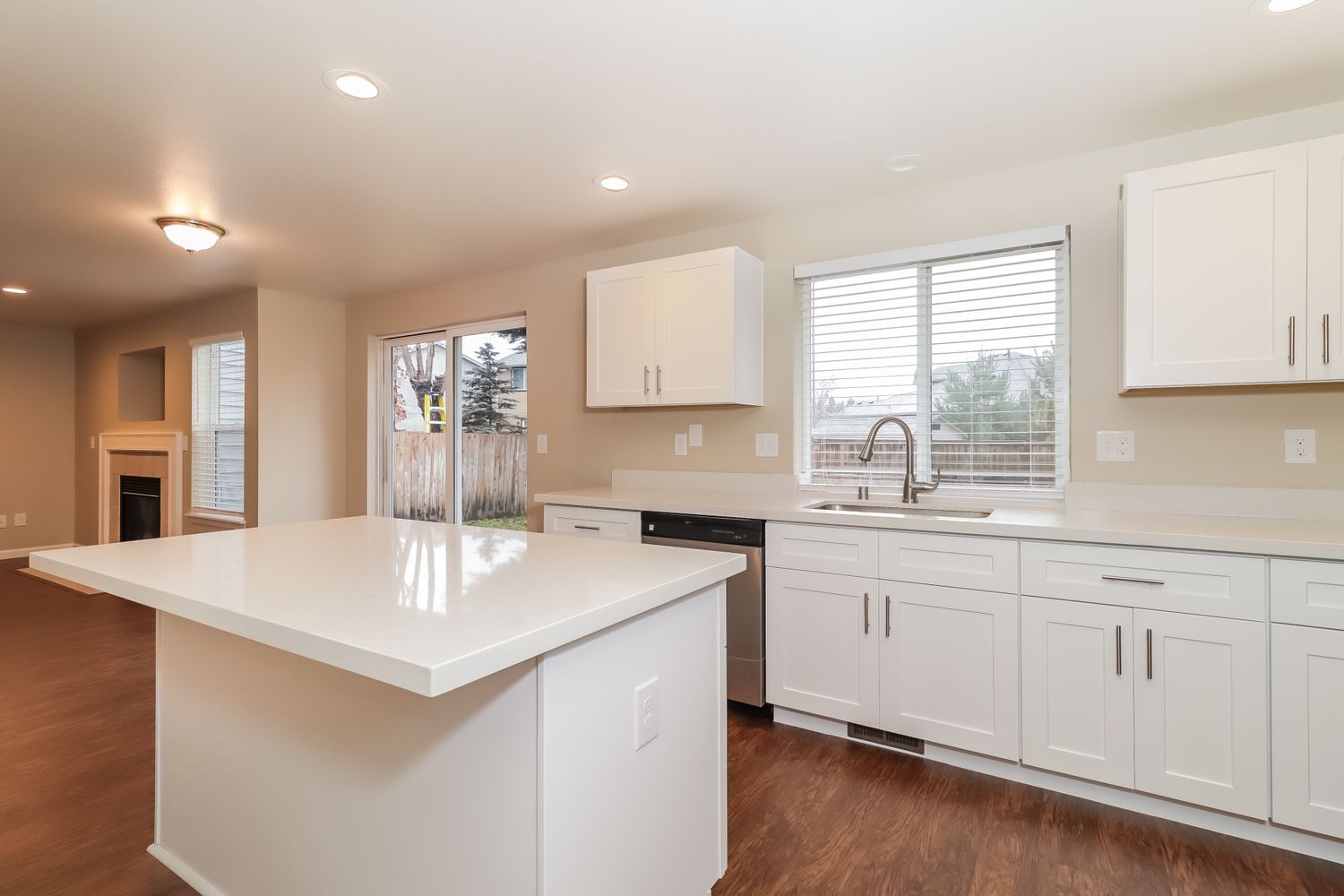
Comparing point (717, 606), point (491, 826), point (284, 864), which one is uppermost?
point (717, 606)

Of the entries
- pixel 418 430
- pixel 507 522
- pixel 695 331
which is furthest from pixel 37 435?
pixel 695 331

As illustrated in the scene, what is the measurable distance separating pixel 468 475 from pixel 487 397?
589mm

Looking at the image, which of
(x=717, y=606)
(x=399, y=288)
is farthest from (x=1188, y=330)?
(x=399, y=288)

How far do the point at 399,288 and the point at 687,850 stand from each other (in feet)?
14.9

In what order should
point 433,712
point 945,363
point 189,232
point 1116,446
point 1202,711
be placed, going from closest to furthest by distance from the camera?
point 433,712, point 1202,711, point 1116,446, point 945,363, point 189,232

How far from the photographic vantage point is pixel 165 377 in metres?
5.74

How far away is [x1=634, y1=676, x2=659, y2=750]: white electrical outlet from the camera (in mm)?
1220

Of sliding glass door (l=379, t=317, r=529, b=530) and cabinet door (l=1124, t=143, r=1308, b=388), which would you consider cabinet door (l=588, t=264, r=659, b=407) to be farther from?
cabinet door (l=1124, t=143, r=1308, b=388)

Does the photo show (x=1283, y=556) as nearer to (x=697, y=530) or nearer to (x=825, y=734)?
(x=825, y=734)

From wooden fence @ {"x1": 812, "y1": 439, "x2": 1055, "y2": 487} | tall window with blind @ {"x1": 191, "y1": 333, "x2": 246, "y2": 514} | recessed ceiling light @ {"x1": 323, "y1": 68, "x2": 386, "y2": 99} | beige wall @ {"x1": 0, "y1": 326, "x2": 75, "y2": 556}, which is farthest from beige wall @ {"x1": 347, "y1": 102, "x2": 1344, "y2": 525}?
beige wall @ {"x1": 0, "y1": 326, "x2": 75, "y2": 556}

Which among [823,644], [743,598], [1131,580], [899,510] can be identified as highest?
[899,510]

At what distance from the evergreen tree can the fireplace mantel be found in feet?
9.55

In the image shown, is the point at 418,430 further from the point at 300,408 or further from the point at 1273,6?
the point at 1273,6

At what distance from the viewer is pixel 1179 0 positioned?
1651 millimetres
